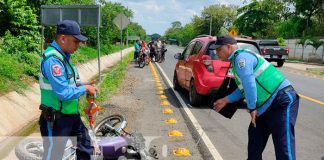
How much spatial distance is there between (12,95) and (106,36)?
28191mm

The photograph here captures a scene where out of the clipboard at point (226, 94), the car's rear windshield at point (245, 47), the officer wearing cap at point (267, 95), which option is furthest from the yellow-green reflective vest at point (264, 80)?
the car's rear windshield at point (245, 47)

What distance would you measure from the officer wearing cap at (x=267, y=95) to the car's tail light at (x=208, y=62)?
536cm

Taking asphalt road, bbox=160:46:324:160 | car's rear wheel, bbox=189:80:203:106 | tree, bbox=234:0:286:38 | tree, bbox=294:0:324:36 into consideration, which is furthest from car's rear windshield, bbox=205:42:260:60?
tree, bbox=234:0:286:38

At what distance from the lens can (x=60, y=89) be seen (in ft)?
11.5

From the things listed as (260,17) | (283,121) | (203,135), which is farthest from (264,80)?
(260,17)

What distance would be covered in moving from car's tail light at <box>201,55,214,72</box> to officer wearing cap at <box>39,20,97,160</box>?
242 inches

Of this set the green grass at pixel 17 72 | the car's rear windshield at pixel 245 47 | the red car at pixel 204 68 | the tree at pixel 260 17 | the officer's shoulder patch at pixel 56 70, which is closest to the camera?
the officer's shoulder patch at pixel 56 70

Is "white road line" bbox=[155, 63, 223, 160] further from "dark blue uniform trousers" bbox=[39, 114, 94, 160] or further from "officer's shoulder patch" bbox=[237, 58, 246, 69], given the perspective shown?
"dark blue uniform trousers" bbox=[39, 114, 94, 160]

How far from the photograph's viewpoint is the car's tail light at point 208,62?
970 cm

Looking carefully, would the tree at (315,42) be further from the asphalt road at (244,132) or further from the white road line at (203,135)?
the white road line at (203,135)

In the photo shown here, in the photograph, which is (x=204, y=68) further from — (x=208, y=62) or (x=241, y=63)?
(x=241, y=63)

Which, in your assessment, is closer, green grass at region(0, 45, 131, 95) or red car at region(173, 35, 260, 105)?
green grass at region(0, 45, 131, 95)

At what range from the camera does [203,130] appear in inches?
300

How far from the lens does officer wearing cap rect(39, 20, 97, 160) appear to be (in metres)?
3.52
